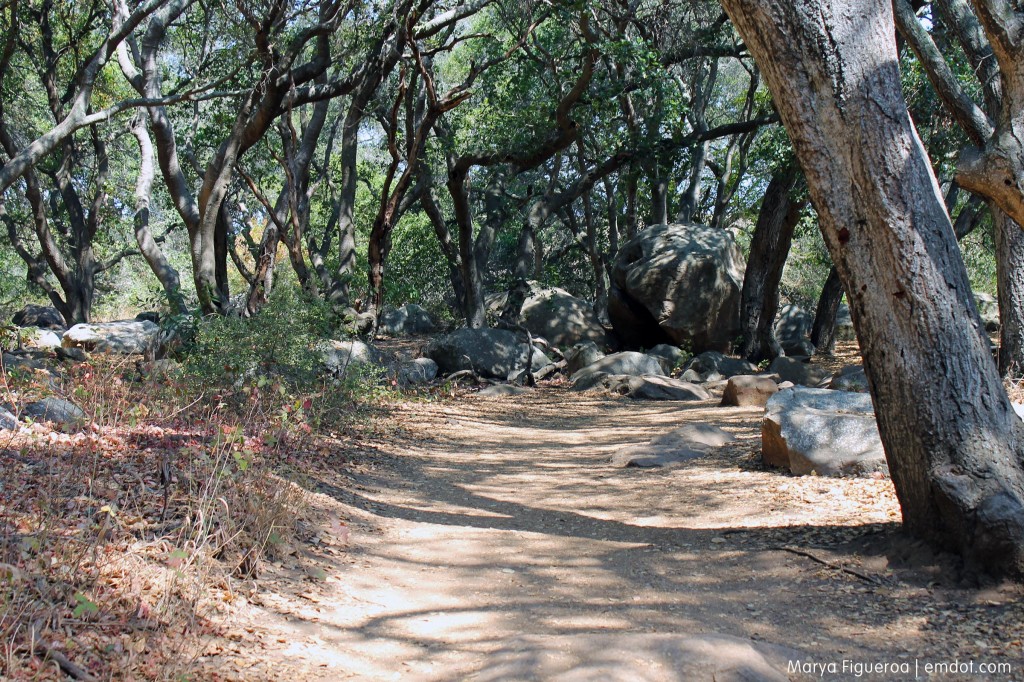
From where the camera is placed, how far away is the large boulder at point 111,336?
12148mm

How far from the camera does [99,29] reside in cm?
1791

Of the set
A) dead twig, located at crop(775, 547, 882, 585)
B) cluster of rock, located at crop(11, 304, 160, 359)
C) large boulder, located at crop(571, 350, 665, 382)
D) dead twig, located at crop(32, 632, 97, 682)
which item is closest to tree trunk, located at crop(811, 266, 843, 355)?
large boulder, located at crop(571, 350, 665, 382)

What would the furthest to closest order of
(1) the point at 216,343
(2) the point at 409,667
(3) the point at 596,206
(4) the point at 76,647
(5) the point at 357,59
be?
(3) the point at 596,206 < (5) the point at 357,59 < (1) the point at 216,343 < (2) the point at 409,667 < (4) the point at 76,647

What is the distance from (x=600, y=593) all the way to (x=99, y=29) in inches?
713

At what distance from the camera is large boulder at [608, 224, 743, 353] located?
17.0 m

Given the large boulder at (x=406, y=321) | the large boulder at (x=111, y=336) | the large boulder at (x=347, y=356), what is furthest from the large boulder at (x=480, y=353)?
the large boulder at (x=406, y=321)

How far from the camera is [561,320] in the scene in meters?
18.4

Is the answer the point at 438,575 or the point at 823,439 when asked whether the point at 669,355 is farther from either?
the point at 438,575

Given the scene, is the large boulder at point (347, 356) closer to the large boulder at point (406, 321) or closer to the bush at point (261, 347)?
the bush at point (261, 347)

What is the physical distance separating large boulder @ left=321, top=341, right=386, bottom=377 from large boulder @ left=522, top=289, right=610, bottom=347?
17.9ft

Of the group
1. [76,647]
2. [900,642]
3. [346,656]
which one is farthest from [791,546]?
[76,647]

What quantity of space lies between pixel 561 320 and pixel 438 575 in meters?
13.7

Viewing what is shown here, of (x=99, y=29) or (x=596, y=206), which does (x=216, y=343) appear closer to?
(x=99, y=29)

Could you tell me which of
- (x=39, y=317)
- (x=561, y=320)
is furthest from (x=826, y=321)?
(x=39, y=317)
